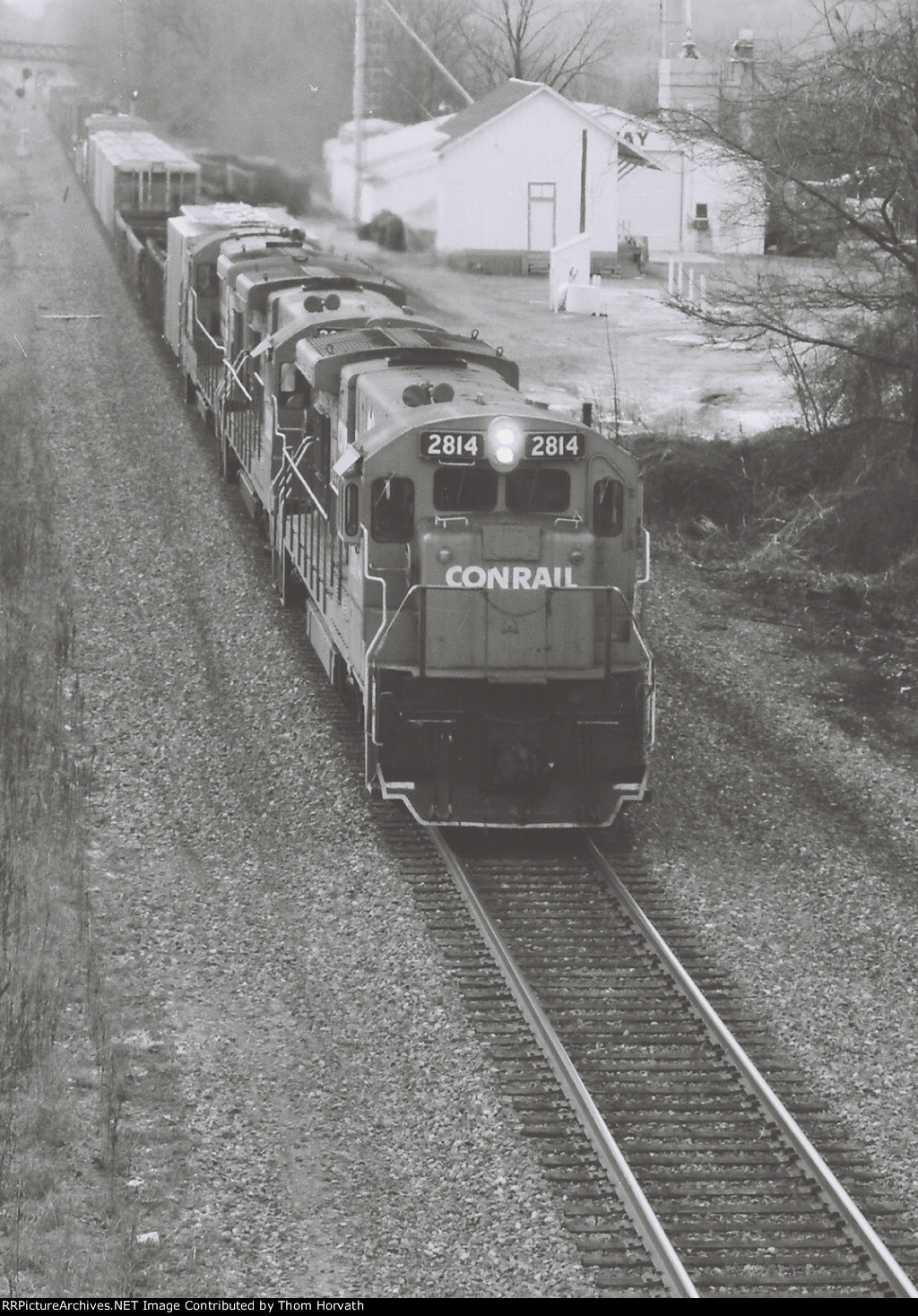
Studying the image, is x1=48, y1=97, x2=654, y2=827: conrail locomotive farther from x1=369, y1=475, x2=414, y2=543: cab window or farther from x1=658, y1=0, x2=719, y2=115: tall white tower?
x1=658, y1=0, x2=719, y2=115: tall white tower

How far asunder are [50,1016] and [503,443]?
18.1 ft

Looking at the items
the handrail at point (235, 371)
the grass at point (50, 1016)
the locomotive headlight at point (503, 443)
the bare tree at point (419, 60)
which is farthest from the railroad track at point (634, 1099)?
the bare tree at point (419, 60)

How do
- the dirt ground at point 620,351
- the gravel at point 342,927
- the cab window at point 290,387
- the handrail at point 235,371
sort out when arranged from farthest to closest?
1. the dirt ground at point 620,351
2. the handrail at point 235,371
3. the cab window at point 290,387
4. the gravel at point 342,927

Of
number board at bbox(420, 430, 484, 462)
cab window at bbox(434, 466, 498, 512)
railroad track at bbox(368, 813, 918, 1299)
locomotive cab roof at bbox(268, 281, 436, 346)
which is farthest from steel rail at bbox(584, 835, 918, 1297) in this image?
locomotive cab roof at bbox(268, 281, 436, 346)

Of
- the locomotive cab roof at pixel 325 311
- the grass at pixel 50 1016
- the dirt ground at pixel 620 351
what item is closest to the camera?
the grass at pixel 50 1016

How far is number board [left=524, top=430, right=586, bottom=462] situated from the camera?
1340 cm

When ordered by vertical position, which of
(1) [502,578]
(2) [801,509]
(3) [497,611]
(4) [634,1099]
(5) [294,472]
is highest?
(5) [294,472]

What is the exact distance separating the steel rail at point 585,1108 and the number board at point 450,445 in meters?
3.21

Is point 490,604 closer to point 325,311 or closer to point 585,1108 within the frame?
point 585,1108

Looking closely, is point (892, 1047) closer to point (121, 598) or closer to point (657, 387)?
point (121, 598)

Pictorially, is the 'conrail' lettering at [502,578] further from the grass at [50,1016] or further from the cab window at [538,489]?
the grass at [50,1016]

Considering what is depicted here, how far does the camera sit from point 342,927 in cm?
1250

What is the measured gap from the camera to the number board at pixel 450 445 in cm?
1342

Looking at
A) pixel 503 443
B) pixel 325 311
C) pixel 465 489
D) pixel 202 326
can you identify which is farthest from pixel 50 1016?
pixel 202 326
